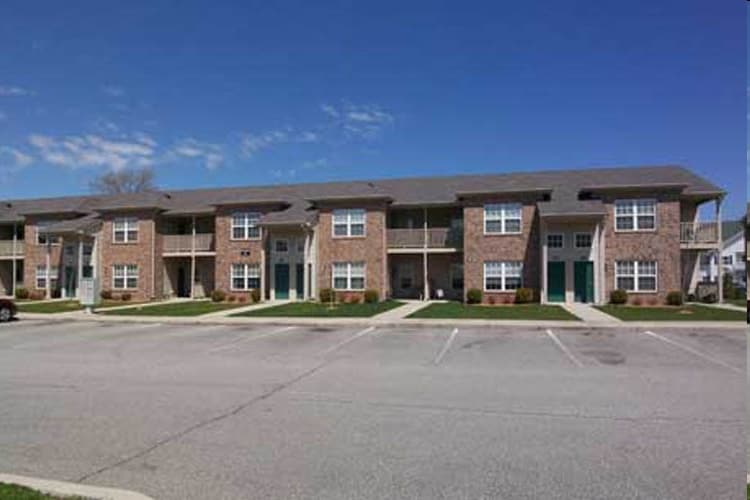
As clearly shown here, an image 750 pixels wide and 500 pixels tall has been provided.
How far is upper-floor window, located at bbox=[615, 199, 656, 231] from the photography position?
94.8 feet

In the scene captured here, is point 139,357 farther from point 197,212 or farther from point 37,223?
point 37,223

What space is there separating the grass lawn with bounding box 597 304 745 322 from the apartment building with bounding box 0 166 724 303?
9.59 ft

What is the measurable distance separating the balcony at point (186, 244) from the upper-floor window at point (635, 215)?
23.3 metres

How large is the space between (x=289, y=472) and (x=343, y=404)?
9.03 ft

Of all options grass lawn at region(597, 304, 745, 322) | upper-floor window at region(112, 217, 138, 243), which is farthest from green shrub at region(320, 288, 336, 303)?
grass lawn at region(597, 304, 745, 322)

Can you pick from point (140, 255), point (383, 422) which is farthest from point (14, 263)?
point (383, 422)

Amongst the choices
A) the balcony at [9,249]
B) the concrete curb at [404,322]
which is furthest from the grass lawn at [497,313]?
the balcony at [9,249]

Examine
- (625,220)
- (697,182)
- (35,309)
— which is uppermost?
(697,182)

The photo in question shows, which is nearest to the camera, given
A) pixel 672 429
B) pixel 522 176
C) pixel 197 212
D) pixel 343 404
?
pixel 672 429

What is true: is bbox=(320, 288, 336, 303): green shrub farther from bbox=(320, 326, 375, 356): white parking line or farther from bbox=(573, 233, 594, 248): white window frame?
bbox=(573, 233, 594, 248): white window frame

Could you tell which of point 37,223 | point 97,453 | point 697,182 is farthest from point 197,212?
point 97,453

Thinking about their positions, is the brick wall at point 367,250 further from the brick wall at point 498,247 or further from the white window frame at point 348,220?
the brick wall at point 498,247

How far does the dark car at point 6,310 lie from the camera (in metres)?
23.4

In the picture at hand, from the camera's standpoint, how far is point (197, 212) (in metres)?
36.1
